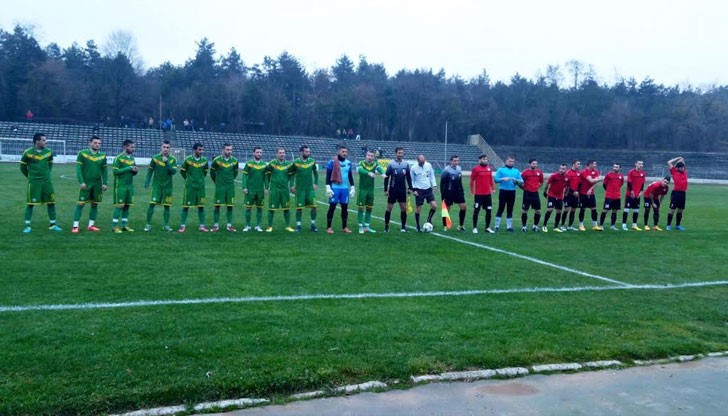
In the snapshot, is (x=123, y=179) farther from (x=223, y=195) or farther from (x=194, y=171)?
(x=223, y=195)

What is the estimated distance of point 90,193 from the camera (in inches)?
512

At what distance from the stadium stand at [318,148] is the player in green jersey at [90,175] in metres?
38.1

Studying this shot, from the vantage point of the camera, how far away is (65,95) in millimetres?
71062

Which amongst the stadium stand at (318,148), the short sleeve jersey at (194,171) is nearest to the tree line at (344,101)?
the stadium stand at (318,148)

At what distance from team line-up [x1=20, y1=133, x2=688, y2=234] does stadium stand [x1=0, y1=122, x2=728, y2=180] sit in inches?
1494

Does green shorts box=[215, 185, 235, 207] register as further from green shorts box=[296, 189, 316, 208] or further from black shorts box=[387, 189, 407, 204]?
black shorts box=[387, 189, 407, 204]

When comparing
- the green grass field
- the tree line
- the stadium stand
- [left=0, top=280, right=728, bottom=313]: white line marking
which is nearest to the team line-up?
the green grass field

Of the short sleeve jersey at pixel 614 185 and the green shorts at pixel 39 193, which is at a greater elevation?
the short sleeve jersey at pixel 614 185

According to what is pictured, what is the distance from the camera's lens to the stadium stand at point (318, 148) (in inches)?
2206

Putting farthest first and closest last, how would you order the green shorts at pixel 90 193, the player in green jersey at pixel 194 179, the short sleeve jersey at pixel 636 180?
the short sleeve jersey at pixel 636 180, the player in green jersey at pixel 194 179, the green shorts at pixel 90 193

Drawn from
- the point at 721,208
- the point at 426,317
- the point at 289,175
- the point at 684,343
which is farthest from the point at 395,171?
the point at 721,208

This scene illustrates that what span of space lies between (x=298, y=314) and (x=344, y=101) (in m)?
77.2

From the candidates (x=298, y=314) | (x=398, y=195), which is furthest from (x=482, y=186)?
(x=298, y=314)

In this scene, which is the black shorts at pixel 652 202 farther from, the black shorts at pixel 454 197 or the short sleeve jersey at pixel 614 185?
the black shorts at pixel 454 197
